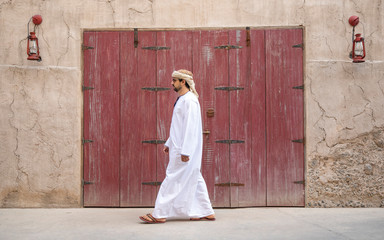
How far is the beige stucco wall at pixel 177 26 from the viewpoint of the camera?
5719 mm

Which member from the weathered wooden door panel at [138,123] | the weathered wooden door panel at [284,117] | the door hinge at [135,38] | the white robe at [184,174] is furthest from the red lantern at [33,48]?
the weathered wooden door panel at [284,117]

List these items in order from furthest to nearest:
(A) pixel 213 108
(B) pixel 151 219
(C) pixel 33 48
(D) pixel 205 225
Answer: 1. (A) pixel 213 108
2. (C) pixel 33 48
3. (B) pixel 151 219
4. (D) pixel 205 225

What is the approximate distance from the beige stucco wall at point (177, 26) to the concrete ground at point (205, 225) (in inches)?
14.0

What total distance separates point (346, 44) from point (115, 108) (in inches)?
128

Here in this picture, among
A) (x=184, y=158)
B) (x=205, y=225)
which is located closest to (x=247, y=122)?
(x=184, y=158)

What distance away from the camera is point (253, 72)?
227 inches

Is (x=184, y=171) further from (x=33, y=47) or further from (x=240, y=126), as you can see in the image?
(x=33, y=47)

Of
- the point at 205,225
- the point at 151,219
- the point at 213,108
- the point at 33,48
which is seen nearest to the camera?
the point at 205,225

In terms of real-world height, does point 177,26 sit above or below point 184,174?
above

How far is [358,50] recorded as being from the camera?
5.63m

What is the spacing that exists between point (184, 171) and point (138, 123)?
1.25 metres

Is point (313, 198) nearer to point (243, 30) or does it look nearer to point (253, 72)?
point (253, 72)

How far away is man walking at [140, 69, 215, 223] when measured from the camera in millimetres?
4723

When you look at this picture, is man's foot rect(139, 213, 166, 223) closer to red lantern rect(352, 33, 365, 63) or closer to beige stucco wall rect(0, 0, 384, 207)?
beige stucco wall rect(0, 0, 384, 207)
